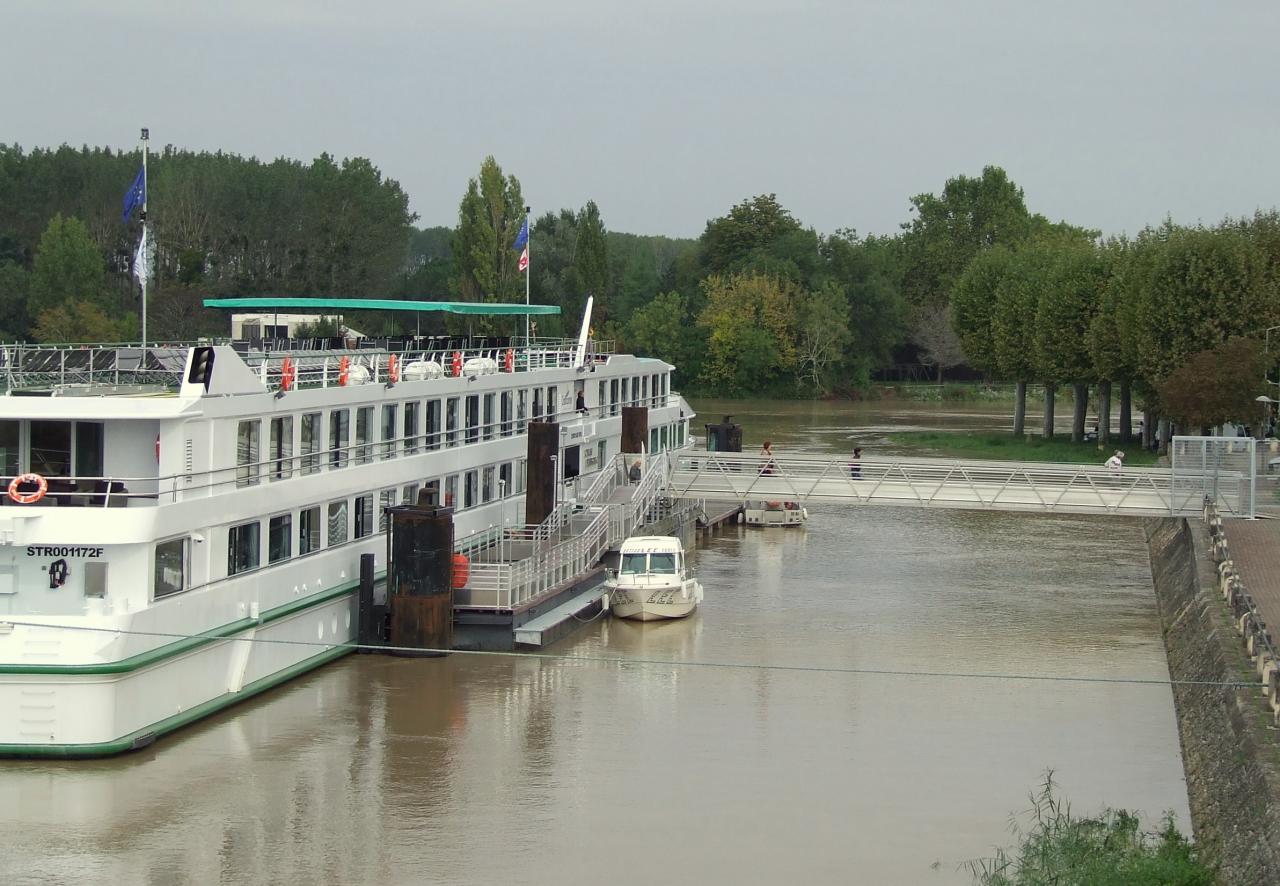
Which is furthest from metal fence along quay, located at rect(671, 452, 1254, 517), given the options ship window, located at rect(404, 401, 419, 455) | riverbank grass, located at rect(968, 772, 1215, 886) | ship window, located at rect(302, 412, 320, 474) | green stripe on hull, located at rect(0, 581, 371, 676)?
riverbank grass, located at rect(968, 772, 1215, 886)

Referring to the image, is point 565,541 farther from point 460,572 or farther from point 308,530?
point 308,530

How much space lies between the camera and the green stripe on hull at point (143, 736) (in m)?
20.8

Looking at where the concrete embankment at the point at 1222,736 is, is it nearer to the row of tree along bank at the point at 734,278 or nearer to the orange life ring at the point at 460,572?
the orange life ring at the point at 460,572

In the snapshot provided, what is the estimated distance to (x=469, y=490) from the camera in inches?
1314

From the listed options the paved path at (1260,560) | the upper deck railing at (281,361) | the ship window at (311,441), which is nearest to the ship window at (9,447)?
the upper deck railing at (281,361)

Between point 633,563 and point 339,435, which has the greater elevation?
point 339,435

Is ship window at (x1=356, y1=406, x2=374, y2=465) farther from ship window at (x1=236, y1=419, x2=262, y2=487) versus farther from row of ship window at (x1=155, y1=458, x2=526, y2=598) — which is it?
ship window at (x1=236, y1=419, x2=262, y2=487)

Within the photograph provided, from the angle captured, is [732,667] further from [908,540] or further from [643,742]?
[908,540]

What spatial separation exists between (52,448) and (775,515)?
27861mm

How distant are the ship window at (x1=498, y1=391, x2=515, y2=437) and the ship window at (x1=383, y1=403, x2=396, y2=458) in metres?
5.33

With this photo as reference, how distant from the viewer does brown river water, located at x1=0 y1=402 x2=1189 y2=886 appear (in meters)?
18.5

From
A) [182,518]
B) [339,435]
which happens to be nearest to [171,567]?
[182,518]

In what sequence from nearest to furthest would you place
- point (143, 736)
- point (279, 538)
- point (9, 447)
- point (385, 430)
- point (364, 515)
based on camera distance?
point (143, 736)
point (9, 447)
point (279, 538)
point (364, 515)
point (385, 430)

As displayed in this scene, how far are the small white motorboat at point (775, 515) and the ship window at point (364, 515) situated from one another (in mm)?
20579
